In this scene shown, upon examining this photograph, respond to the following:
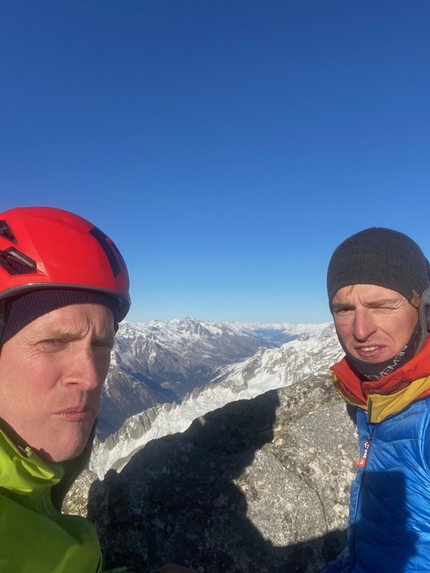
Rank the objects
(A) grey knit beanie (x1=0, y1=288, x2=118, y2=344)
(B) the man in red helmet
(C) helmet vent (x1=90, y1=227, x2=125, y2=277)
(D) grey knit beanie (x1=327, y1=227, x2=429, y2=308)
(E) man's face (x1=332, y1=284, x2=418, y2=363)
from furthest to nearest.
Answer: (D) grey knit beanie (x1=327, y1=227, x2=429, y2=308)
(E) man's face (x1=332, y1=284, x2=418, y2=363)
(C) helmet vent (x1=90, y1=227, x2=125, y2=277)
(A) grey knit beanie (x1=0, y1=288, x2=118, y2=344)
(B) the man in red helmet

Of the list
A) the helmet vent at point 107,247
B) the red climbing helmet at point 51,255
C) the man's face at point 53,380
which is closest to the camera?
the man's face at point 53,380

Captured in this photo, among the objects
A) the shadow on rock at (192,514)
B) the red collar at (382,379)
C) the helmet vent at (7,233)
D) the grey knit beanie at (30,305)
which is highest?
the helmet vent at (7,233)

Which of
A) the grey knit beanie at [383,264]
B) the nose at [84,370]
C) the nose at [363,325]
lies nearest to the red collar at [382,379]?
the nose at [363,325]

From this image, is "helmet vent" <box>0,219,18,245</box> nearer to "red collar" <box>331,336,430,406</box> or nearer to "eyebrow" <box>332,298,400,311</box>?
"eyebrow" <box>332,298,400,311</box>

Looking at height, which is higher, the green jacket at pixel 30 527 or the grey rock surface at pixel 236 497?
the green jacket at pixel 30 527

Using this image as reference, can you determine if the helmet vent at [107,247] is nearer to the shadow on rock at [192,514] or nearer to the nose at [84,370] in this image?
the nose at [84,370]

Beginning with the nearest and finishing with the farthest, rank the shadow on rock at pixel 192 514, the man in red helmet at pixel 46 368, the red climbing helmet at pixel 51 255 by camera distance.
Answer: the man in red helmet at pixel 46 368, the red climbing helmet at pixel 51 255, the shadow on rock at pixel 192 514

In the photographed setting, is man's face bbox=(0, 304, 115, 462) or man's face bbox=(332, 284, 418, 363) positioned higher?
man's face bbox=(332, 284, 418, 363)

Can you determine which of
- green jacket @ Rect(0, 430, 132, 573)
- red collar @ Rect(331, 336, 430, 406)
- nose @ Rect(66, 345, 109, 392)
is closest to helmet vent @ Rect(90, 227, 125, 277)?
nose @ Rect(66, 345, 109, 392)

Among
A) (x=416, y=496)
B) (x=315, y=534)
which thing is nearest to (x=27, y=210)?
(x=416, y=496)
